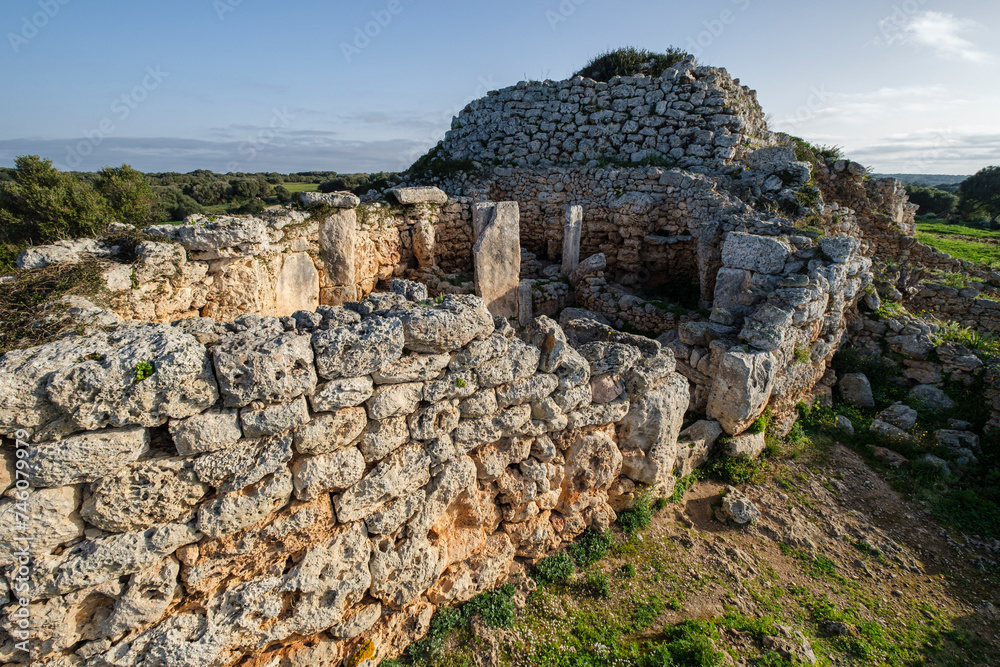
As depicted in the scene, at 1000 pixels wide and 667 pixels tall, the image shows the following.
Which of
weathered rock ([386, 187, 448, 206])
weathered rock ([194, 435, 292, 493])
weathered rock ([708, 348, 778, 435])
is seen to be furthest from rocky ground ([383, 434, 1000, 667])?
weathered rock ([386, 187, 448, 206])

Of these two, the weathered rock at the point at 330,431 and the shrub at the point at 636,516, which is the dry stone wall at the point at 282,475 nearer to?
the weathered rock at the point at 330,431

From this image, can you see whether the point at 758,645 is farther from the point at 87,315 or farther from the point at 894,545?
the point at 87,315

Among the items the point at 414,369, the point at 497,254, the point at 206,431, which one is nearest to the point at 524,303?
the point at 497,254

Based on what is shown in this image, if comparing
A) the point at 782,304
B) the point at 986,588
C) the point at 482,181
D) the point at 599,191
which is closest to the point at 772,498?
the point at 986,588

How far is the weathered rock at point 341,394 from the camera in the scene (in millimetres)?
3357

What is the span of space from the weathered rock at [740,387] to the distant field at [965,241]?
15724 mm

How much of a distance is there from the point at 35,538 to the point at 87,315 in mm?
1859

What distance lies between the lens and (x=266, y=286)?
Answer: 6699 millimetres

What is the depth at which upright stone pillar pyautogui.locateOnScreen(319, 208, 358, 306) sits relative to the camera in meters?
8.05

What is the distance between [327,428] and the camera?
340cm

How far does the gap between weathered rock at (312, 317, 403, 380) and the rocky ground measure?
248cm

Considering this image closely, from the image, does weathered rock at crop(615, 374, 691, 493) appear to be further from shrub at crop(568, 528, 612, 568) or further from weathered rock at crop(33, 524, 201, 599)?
weathered rock at crop(33, 524, 201, 599)

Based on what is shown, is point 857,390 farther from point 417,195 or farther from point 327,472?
point 417,195

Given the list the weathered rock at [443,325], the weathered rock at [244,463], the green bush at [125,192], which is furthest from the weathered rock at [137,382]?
the green bush at [125,192]
